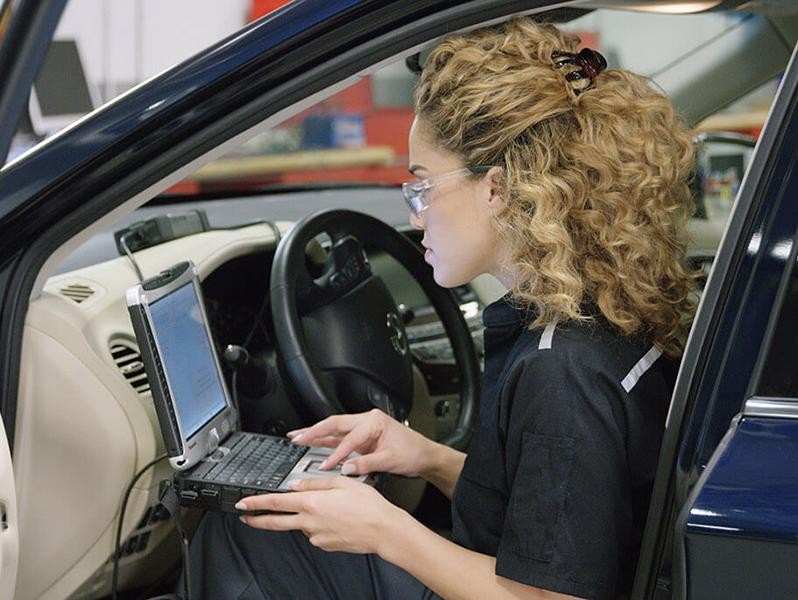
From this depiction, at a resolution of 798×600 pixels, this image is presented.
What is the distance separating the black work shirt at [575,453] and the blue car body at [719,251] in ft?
0.14

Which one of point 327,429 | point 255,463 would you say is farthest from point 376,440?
point 255,463

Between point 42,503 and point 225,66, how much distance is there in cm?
59

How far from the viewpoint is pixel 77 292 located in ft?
5.05

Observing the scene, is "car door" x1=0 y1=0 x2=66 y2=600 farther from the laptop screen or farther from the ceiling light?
the ceiling light

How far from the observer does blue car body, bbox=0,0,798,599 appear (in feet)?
3.10

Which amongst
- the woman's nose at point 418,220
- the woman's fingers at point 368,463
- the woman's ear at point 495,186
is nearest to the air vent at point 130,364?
the woman's fingers at point 368,463

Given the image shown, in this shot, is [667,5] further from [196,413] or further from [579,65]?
[196,413]

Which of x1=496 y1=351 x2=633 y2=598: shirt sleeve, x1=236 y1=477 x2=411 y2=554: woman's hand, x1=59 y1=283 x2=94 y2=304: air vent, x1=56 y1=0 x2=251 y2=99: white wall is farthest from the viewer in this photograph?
x1=56 y1=0 x2=251 y2=99: white wall

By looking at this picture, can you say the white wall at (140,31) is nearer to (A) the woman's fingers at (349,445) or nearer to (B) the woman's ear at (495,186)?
(A) the woman's fingers at (349,445)

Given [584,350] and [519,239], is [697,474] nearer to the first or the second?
[584,350]

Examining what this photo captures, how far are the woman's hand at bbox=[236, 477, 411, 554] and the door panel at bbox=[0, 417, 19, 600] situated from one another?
0.84 ft

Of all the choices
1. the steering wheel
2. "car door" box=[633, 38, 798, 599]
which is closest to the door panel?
the steering wheel

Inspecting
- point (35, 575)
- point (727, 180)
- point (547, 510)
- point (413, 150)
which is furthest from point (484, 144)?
point (727, 180)

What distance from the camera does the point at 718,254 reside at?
1084 mm
